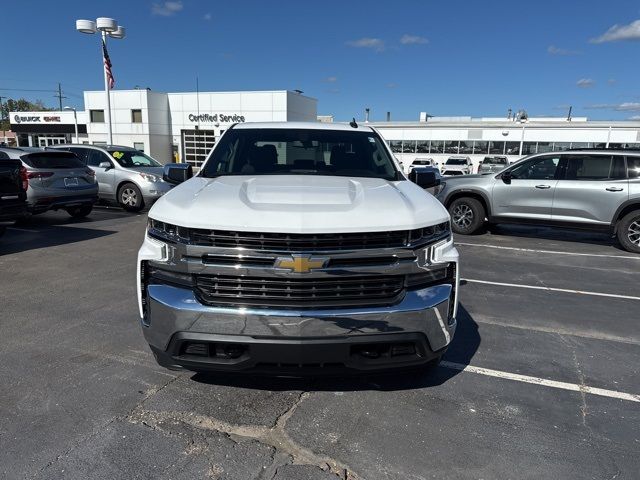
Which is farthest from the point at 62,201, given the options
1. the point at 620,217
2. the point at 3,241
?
the point at 620,217

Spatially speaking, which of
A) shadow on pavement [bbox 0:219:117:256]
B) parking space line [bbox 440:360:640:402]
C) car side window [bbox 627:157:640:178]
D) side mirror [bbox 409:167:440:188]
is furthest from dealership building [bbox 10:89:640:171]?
parking space line [bbox 440:360:640:402]

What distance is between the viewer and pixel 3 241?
331 inches

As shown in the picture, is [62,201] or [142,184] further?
[142,184]

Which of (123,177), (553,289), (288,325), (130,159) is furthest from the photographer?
(130,159)

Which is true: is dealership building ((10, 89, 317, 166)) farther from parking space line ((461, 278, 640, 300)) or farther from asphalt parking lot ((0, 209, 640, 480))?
asphalt parking lot ((0, 209, 640, 480))

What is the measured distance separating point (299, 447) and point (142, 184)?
36.9 feet

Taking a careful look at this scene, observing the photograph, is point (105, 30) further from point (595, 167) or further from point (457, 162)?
point (457, 162)

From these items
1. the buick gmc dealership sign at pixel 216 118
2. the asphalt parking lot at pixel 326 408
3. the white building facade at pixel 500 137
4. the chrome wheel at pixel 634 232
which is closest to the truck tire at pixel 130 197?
the asphalt parking lot at pixel 326 408

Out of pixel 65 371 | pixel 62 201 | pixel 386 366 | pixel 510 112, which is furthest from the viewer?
pixel 510 112

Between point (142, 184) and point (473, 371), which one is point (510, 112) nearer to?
point (142, 184)

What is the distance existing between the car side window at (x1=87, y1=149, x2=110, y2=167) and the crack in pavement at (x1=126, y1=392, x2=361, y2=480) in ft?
38.4

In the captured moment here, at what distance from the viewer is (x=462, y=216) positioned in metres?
10.3

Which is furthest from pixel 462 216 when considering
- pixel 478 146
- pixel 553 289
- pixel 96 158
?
pixel 478 146

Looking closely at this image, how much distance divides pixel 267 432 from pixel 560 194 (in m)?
8.45
